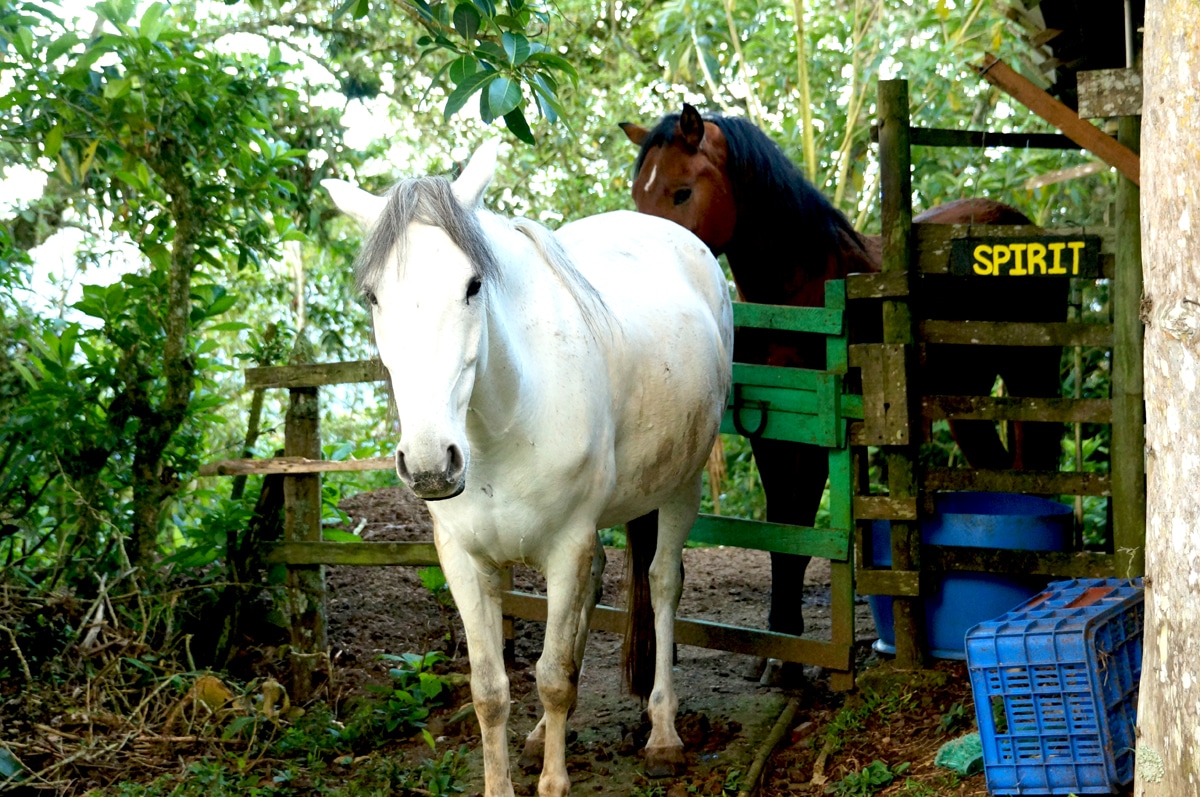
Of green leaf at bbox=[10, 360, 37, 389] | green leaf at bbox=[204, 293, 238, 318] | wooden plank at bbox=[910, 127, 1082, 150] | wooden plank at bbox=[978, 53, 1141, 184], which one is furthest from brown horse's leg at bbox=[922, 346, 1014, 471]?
green leaf at bbox=[10, 360, 37, 389]

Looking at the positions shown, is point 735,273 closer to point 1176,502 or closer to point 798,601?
point 798,601

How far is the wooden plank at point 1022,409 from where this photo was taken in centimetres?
413

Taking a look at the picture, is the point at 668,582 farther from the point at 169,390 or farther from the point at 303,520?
the point at 169,390

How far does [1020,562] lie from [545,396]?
2138mm

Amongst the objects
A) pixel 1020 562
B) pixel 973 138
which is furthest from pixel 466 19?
pixel 1020 562

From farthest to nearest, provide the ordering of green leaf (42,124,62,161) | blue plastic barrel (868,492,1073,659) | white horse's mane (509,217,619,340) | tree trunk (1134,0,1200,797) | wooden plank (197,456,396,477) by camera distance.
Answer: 1. wooden plank (197,456,396,477)
2. blue plastic barrel (868,492,1073,659)
3. green leaf (42,124,62,161)
4. white horse's mane (509,217,619,340)
5. tree trunk (1134,0,1200,797)

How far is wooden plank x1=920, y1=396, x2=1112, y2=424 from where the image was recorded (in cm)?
413

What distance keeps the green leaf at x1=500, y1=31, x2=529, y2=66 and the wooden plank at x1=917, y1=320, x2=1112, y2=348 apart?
2.07m

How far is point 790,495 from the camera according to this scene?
4.95 m

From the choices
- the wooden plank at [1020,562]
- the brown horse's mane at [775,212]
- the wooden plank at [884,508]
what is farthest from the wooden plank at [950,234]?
the wooden plank at [1020,562]

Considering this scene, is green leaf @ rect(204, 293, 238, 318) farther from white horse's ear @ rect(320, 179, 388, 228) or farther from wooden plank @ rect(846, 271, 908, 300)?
wooden plank @ rect(846, 271, 908, 300)

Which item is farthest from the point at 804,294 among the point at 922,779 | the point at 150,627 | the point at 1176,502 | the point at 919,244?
the point at 150,627

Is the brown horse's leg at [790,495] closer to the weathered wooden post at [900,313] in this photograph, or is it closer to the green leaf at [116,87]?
the weathered wooden post at [900,313]

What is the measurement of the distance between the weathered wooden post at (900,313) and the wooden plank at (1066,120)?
372 millimetres
